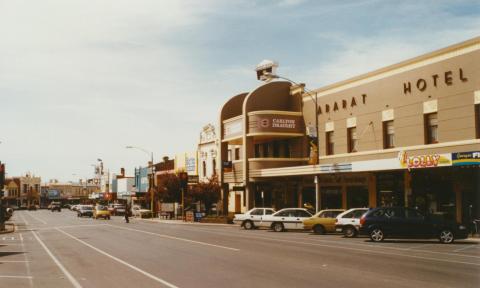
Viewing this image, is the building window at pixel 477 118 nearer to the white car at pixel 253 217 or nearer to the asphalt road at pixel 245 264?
the asphalt road at pixel 245 264

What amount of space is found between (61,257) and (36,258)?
33.0 inches

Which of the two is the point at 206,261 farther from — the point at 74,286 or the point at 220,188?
the point at 220,188

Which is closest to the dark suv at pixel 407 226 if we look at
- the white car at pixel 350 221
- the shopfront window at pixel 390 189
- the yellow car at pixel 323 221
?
the white car at pixel 350 221

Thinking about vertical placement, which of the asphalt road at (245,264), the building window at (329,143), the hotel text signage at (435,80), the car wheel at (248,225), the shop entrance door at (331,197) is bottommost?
the car wheel at (248,225)

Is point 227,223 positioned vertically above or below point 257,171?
below

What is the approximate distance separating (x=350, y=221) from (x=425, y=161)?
185 inches

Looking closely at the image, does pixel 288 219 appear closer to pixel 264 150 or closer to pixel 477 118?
pixel 477 118

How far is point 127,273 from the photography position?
14.5 metres

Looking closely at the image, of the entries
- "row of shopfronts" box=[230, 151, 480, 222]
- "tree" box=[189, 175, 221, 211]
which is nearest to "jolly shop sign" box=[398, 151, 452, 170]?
"row of shopfronts" box=[230, 151, 480, 222]

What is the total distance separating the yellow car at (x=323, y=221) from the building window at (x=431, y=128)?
6393 millimetres

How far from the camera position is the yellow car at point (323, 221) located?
95.8ft

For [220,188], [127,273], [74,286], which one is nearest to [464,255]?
[127,273]

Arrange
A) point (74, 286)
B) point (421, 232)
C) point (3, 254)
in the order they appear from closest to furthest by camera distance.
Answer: point (74, 286) → point (3, 254) → point (421, 232)

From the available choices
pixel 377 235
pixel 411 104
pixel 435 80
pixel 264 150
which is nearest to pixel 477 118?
pixel 435 80
